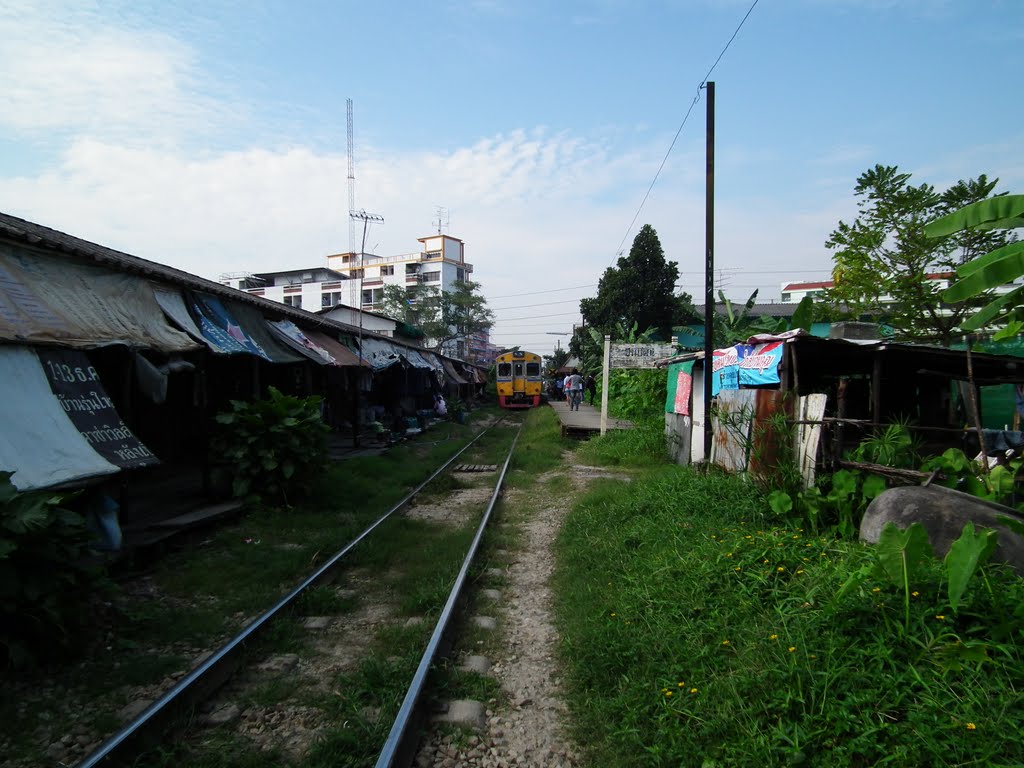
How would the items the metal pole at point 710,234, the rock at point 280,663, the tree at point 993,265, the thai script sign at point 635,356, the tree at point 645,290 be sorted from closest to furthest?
1. the tree at point 993,265
2. the rock at point 280,663
3. the metal pole at point 710,234
4. the thai script sign at point 635,356
5. the tree at point 645,290

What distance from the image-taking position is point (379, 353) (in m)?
17.5

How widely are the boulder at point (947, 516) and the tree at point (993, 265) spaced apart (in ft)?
3.91

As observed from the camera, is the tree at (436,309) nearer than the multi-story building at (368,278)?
Yes

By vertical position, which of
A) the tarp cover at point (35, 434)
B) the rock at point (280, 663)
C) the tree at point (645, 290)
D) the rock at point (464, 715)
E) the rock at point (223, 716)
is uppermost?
the tree at point (645, 290)

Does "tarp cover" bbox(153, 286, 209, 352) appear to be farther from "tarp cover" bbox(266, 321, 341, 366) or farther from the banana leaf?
the banana leaf

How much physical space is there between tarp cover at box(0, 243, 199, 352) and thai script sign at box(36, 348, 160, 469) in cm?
19

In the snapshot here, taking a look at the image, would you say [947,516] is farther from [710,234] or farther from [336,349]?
[336,349]

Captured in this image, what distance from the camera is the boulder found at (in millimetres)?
3816

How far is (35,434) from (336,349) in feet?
29.0

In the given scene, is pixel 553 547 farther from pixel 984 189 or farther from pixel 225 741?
pixel 984 189

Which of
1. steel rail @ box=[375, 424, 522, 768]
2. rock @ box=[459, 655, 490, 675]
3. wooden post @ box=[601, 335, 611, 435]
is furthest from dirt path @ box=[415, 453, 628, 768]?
wooden post @ box=[601, 335, 611, 435]

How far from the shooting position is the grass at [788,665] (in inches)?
106

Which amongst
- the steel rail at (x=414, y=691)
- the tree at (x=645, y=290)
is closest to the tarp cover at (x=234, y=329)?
the steel rail at (x=414, y=691)

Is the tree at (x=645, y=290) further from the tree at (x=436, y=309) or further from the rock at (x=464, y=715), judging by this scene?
the rock at (x=464, y=715)
